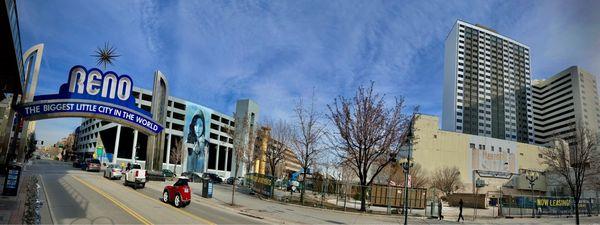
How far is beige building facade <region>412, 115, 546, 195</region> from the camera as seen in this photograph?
107 metres

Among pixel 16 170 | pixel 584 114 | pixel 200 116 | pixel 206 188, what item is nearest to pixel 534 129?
pixel 584 114

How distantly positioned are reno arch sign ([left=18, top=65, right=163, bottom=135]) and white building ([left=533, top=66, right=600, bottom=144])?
168 metres

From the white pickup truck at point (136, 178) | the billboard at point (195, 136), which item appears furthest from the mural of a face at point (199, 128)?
the white pickup truck at point (136, 178)

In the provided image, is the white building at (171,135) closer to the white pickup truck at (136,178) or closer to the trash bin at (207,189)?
the white pickup truck at (136,178)

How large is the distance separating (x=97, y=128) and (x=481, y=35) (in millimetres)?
158354

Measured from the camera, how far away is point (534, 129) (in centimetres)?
18088

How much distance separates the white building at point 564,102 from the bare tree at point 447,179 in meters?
78.9

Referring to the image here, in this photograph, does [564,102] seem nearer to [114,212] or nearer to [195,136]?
[195,136]

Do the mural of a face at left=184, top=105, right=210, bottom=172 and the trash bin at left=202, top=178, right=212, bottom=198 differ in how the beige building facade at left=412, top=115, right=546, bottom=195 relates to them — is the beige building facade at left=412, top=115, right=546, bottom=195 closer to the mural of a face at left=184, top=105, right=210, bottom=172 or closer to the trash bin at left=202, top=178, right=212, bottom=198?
the mural of a face at left=184, top=105, right=210, bottom=172

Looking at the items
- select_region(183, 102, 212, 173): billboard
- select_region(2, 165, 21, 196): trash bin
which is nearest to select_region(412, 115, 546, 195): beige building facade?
select_region(183, 102, 212, 173): billboard

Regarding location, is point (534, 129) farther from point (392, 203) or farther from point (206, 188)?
point (206, 188)

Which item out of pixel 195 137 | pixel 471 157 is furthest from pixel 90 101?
pixel 471 157

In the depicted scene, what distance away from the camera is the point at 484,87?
170 metres

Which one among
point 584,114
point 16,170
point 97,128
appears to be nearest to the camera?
point 16,170
